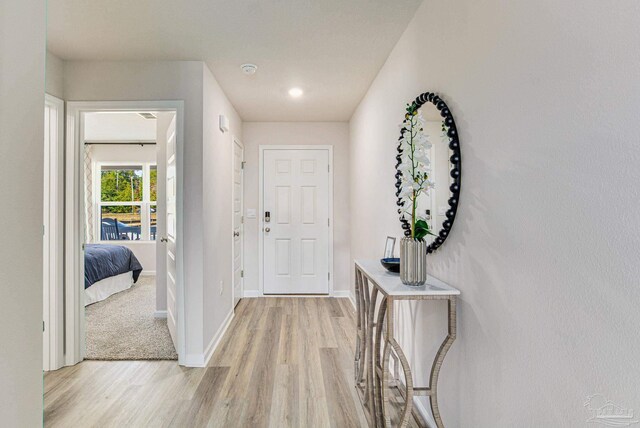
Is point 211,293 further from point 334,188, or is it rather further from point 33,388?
point 334,188

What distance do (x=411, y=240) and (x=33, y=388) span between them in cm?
143

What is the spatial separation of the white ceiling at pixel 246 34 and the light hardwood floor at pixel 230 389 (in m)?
2.38

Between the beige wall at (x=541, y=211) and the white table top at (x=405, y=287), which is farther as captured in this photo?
the white table top at (x=405, y=287)

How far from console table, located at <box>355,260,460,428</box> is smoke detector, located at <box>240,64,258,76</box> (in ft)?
5.96

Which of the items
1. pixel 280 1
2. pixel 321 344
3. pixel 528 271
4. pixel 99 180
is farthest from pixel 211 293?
pixel 99 180

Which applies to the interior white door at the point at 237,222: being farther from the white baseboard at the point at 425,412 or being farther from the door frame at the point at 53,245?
the white baseboard at the point at 425,412

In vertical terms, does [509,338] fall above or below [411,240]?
below

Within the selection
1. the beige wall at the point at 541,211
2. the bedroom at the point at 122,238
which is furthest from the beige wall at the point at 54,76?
the beige wall at the point at 541,211

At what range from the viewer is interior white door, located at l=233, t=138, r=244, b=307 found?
384 centimetres

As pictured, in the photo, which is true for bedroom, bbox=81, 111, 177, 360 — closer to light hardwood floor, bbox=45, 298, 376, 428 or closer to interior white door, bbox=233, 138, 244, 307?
light hardwood floor, bbox=45, 298, 376, 428

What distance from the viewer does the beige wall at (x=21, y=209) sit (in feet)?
2.66

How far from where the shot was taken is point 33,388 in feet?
2.94

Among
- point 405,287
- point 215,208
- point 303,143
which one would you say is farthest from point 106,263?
point 405,287
